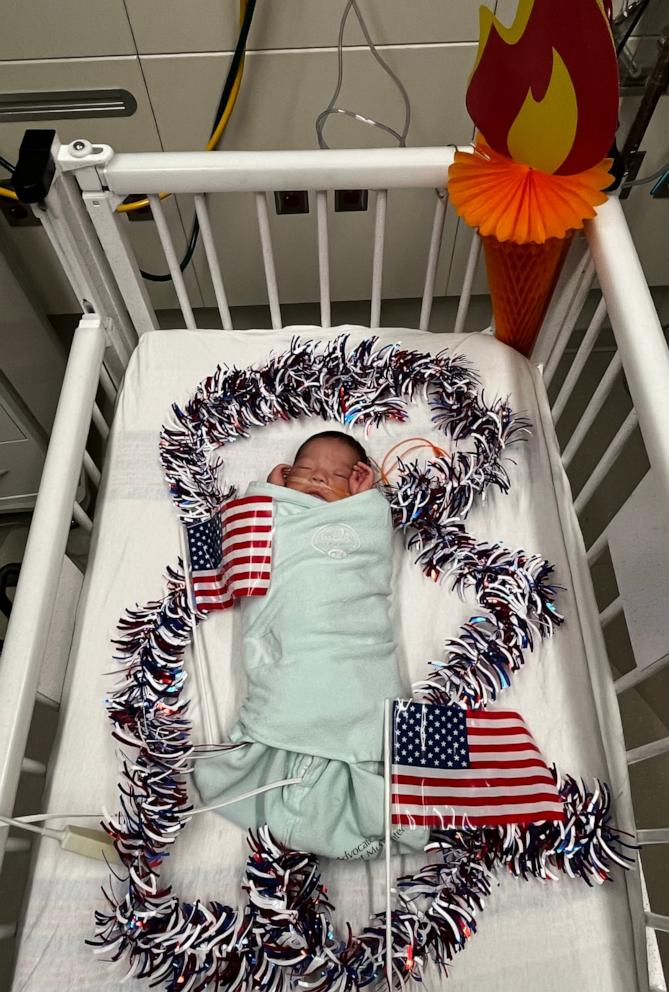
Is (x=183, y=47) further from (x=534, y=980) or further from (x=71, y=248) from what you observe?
(x=534, y=980)

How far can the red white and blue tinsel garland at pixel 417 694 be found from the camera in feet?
2.26

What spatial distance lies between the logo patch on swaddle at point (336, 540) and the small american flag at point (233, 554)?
0.07m

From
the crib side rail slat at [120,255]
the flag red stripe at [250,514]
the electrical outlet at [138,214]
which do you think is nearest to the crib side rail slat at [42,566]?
the crib side rail slat at [120,255]

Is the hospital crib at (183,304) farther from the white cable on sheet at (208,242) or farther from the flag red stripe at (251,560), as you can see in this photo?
the flag red stripe at (251,560)

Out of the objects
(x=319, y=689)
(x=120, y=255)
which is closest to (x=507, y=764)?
(x=319, y=689)

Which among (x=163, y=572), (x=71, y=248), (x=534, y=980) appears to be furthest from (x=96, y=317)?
(x=534, y=980)

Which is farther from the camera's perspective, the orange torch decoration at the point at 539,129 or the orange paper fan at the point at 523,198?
the orange paper fan at the point at 523,198

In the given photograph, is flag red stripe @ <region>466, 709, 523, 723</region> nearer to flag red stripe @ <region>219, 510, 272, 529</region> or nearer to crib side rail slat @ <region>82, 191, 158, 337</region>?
flag red stripe @ <region>219, 510, 272, 529</region>

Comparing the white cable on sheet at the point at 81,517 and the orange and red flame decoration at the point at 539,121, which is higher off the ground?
the orange and red flame decoration at the point at 539,121

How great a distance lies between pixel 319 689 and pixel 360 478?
1.11 ft

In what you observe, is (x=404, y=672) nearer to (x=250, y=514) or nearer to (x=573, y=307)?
(x=250, y=514)

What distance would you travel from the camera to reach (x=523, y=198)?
0.83 meters

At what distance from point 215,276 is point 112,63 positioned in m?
0.43

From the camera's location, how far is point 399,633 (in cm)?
91
